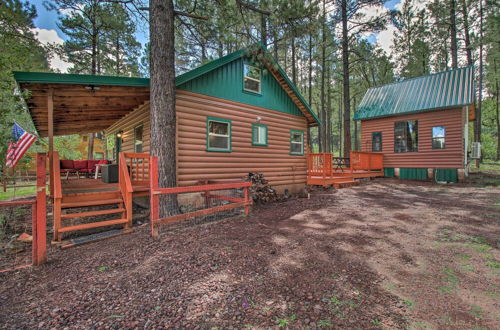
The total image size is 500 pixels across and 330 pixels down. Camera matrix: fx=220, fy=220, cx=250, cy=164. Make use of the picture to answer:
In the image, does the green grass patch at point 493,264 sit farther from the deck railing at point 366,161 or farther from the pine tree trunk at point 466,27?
the pine tree trunk at point 466,27

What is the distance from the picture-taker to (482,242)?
3.62 metres

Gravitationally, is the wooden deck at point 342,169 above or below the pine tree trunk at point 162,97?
below

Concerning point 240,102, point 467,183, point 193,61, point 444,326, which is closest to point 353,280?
point 444,326

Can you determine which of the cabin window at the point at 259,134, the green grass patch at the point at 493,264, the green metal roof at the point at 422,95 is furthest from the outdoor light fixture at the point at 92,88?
the green metal roof at the point at 422,95

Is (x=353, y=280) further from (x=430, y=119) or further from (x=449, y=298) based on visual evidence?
(x=430, y=119)

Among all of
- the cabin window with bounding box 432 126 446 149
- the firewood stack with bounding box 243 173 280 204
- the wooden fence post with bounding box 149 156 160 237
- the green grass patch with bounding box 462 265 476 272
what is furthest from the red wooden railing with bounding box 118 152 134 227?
the cabin window with bounding box 432 126 446 149

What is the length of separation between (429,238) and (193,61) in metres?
19.8

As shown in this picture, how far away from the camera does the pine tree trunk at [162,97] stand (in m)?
4.89

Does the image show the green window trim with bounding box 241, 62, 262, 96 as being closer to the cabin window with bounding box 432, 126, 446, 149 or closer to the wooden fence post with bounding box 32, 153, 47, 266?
the wooden fence post with bounding box 32, 153, 47, 266

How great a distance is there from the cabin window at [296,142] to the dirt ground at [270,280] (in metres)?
6.47

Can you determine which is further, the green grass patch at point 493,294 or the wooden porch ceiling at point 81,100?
the wooden porch ceiling at point 81,100

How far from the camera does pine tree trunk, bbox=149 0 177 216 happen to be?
4891 mm

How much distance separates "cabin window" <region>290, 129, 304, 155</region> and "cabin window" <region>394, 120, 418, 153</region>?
682cm

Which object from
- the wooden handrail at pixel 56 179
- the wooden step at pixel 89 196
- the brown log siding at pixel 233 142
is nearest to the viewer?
the wooden handrail at pixel 56 179
